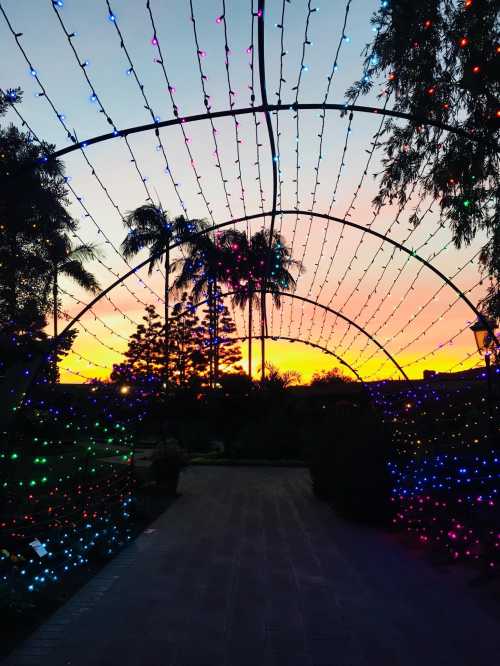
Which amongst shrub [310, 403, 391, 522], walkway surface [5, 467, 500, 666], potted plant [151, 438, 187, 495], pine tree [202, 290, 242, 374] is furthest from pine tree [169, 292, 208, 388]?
walkway surface [5, 467, 500, 666]

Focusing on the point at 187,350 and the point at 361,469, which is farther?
the point at 187,350

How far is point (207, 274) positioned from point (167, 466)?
57.4 feet

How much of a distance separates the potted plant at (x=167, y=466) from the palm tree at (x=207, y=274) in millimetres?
14929

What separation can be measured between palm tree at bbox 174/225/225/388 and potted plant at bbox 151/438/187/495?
588 inches

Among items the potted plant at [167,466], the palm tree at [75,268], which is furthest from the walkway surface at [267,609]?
the palm tree at [75,268]

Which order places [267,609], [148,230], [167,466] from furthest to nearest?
[148,230] < [167,466] < [267,609]

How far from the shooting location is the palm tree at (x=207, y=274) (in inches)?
1209

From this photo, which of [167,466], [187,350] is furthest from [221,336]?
[167,466]

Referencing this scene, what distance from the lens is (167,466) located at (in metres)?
15.1

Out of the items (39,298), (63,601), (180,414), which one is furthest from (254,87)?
(180,414)

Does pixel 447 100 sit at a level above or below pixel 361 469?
above

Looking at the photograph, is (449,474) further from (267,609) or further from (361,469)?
(361,469)

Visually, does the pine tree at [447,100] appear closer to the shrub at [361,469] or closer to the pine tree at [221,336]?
the shrub at [361,469]

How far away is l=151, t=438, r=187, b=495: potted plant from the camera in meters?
14.9
